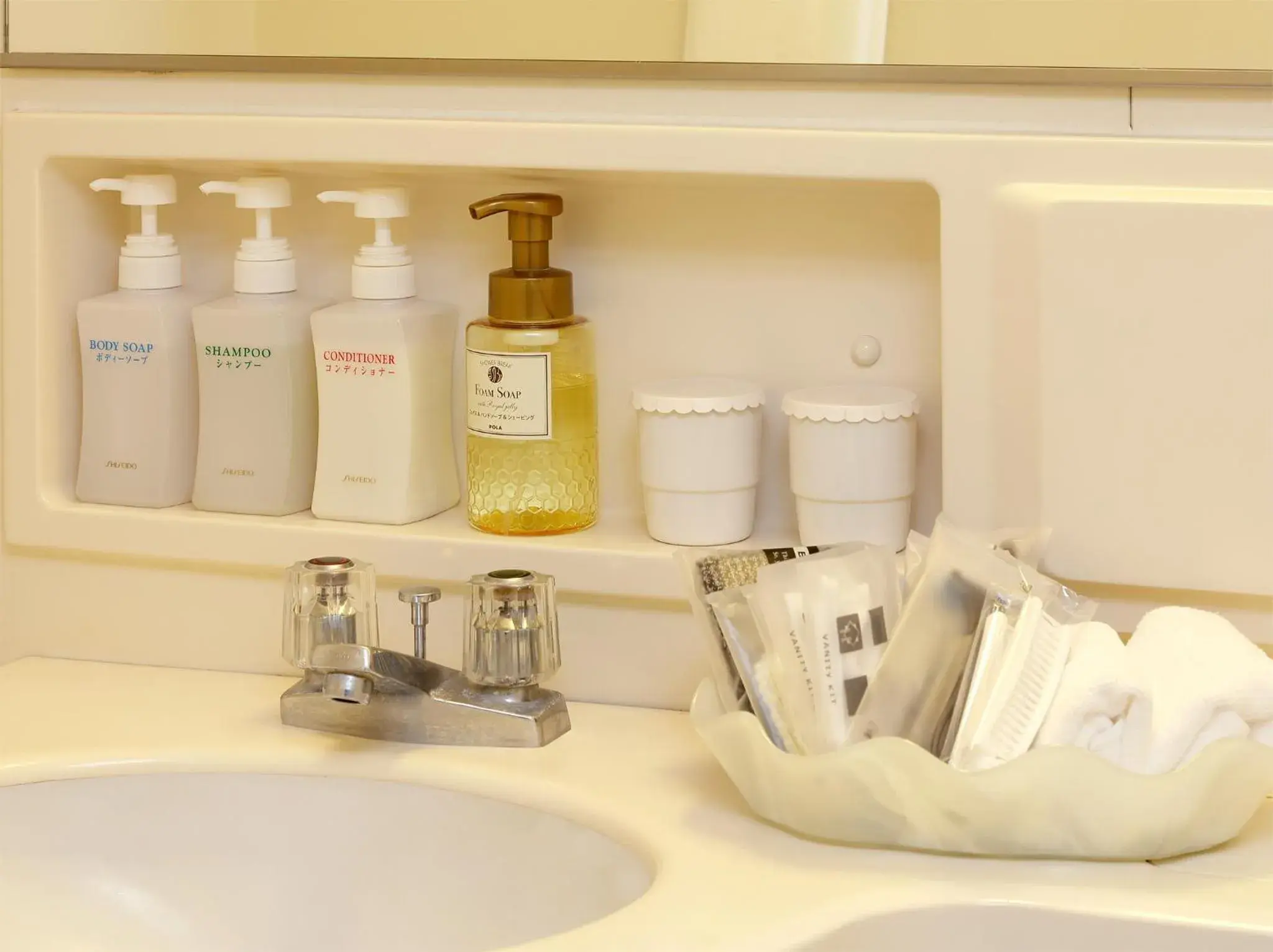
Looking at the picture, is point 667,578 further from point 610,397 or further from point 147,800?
point 147,800

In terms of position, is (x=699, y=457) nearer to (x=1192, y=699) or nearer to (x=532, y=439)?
(x=532, y=439)

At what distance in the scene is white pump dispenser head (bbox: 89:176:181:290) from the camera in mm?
810

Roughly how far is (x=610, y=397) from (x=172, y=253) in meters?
0.25

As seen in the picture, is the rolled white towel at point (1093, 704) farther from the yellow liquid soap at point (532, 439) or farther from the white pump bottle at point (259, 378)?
the white pump bottle at point (259, 378)

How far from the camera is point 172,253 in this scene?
828mm

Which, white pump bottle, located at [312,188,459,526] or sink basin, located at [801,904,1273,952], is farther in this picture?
white pump bottle, located at [312,188,459,526]

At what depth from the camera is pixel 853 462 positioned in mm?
726

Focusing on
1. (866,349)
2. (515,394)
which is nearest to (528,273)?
(515,394)

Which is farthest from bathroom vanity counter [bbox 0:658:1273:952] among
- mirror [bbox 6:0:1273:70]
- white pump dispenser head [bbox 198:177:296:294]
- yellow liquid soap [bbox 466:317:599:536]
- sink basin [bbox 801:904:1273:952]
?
mirror [bbox 6:0:1273:70]

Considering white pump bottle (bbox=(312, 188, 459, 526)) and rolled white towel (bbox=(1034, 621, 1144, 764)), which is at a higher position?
white pump bottle (bbox=(312, 188, 459, 526))

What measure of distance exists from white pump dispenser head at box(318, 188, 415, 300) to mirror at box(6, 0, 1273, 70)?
7 cm

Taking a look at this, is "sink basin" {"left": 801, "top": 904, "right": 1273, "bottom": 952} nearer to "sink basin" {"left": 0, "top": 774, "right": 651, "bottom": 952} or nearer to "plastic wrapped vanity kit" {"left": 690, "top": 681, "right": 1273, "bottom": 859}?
"plastic wrapped vanity kit" {"left": 690, "top": 681, "right": 1273, "bottom": 859}

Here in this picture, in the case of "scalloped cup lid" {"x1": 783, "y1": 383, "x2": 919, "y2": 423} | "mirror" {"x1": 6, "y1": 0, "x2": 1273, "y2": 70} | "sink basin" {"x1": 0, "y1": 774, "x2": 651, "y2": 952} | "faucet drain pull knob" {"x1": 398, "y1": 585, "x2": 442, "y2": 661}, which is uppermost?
"mirror" {"x1": 6, "y1": 0, "x2": 1273, "y2": 70}

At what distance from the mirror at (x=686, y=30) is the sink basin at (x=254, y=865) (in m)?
0.35
